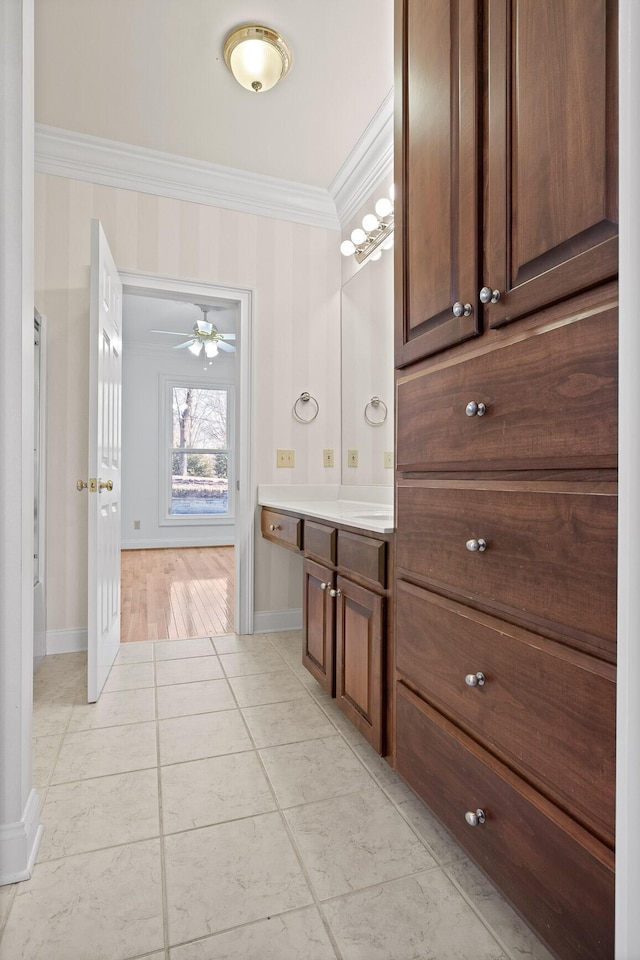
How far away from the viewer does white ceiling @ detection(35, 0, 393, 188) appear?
1.85 metres

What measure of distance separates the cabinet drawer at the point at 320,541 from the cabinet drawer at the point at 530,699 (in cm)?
61

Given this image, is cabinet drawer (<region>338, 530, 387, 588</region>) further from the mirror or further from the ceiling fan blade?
the ceiling fan blade

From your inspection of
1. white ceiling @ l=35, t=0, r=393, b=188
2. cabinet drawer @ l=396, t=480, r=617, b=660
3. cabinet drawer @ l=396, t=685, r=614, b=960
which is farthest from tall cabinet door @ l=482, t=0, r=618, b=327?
white ceiling @ l=35, t=0, r=393, b=188

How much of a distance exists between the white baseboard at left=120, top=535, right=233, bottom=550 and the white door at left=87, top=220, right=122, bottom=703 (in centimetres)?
374

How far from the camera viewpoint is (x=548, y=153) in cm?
82

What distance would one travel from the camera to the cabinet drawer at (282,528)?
2201mm

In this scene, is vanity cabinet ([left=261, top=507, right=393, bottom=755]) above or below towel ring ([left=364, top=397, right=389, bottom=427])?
below

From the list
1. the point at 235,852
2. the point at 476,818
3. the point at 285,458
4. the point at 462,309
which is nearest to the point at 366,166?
the point at 285,458

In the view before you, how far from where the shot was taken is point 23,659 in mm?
1181

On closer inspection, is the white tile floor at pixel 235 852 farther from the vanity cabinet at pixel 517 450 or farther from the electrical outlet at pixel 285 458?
the electrical outlet at pixel 285 458

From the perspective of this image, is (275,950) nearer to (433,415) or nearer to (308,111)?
(433,415)

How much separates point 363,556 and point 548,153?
3.52 ft

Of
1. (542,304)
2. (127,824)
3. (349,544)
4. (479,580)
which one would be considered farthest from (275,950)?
(542,304)

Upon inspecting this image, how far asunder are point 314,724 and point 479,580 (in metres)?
1.15
